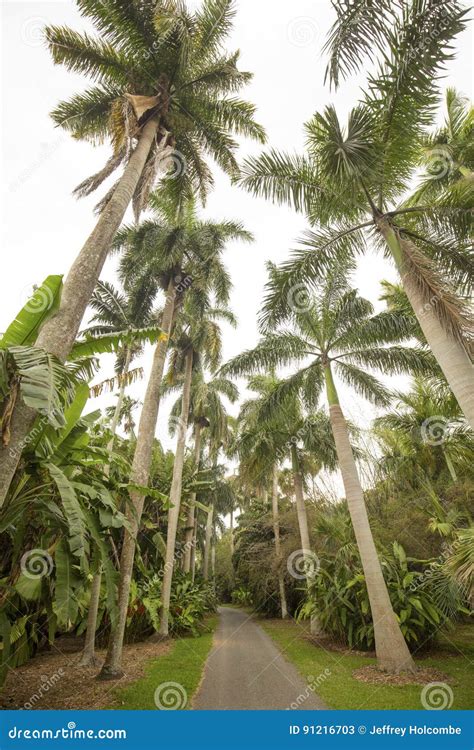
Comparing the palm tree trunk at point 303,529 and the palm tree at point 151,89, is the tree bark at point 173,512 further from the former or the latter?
the palm tree at point 151,89

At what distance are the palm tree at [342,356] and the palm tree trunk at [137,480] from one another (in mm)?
2785

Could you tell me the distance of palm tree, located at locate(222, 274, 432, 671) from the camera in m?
10.5

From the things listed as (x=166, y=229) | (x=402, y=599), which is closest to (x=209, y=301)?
(x=166, y=229)

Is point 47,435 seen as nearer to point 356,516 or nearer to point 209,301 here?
point 356,516

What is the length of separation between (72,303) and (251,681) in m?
8.76

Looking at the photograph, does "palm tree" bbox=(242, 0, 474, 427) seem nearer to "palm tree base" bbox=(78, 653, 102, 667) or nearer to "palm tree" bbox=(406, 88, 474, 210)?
"palm tree" bbox=(406, 88, 474, 210)

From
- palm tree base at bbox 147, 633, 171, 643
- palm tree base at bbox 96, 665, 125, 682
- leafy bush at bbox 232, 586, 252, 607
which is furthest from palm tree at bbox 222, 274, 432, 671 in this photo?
leafy bush at bbox 232, 586, 252, 607

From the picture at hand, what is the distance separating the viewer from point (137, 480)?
9.44m

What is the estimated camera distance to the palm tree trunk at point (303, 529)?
1360 centimetres

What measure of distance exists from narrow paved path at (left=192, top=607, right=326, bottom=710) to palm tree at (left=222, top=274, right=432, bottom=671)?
331cm

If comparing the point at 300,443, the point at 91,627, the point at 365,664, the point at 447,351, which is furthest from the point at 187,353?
the point at 447,351

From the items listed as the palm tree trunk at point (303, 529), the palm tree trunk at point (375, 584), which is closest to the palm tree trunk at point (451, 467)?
the palm tree trunk at point (303, 529)

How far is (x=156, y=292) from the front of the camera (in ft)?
50.7

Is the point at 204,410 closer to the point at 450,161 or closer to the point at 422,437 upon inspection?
the point at 422,437
